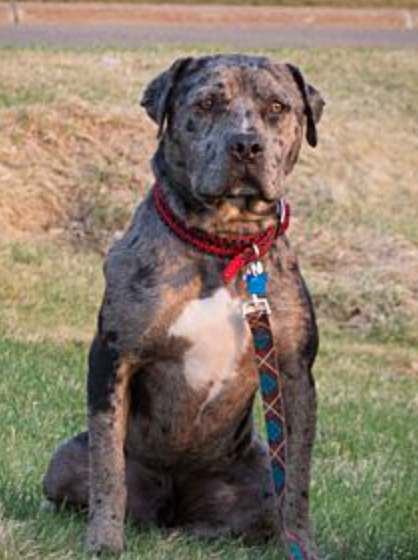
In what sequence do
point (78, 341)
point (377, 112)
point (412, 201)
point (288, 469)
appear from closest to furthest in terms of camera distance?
1. point (288, 469)
2. point (78, 341)
3. point (412, 201)
4. point (377, 112)

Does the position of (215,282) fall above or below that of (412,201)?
above

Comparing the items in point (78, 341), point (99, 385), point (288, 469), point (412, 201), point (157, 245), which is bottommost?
point (412, 201)

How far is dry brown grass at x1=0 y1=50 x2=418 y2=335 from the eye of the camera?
1494 cm

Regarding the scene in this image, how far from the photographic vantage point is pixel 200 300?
5617mm

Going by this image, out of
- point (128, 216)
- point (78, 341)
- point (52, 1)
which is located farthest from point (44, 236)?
point (52, 1)

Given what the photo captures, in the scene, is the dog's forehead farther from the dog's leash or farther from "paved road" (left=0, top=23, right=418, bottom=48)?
"paved road" (left=0, top=23, right=418, bottom=48)

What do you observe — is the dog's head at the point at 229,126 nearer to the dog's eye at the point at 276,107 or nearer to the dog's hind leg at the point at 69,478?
the dog's eye at the point at 276,107

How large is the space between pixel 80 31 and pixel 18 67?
18.2 ft

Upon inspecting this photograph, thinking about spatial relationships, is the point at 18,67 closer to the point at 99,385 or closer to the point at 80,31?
the point at 80,31

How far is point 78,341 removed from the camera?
38.4 ft

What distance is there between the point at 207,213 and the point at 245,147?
386 millimetres

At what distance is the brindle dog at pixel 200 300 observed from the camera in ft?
18.2

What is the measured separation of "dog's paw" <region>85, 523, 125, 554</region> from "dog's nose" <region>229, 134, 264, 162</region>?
53.5 inches

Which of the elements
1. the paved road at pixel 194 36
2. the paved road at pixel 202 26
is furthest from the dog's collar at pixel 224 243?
the paved road at pixel 202 26
